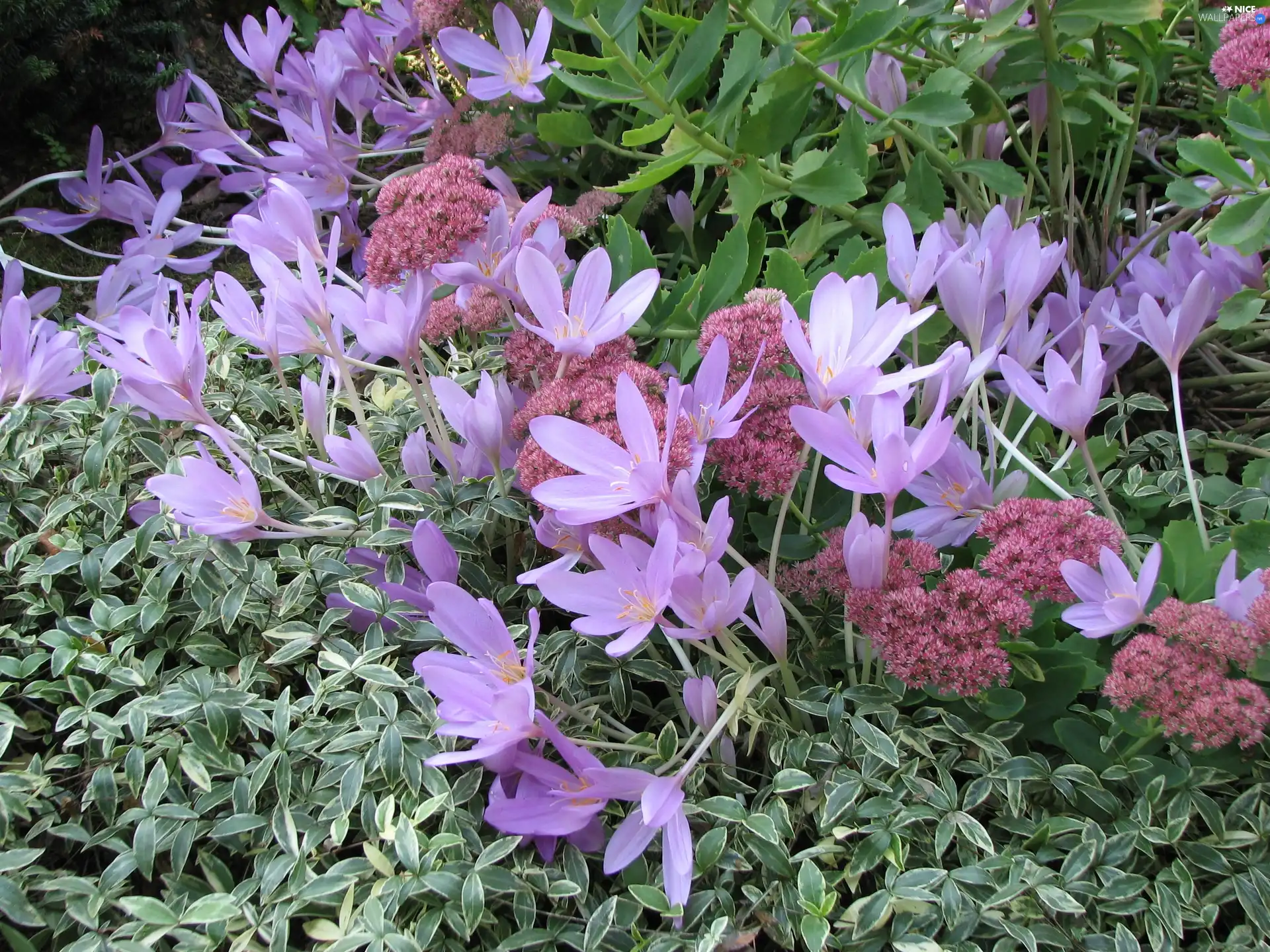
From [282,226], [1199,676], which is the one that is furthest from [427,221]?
[1199,676]

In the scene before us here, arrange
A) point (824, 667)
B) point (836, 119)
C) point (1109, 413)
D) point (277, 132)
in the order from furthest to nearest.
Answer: point (277, 132)
point (836, 119)
point (1109, 413)
point (824, 667)

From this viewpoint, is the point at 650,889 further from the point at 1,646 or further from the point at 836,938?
the point at 1,646

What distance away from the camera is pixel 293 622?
3.40ft

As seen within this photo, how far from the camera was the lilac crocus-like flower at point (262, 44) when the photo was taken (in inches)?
69.1

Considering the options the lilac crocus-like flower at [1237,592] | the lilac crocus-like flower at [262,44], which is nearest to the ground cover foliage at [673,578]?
the lilac crocus-like flower at [1237,592]

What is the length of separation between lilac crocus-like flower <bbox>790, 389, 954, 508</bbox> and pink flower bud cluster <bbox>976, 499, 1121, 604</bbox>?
0.34ft

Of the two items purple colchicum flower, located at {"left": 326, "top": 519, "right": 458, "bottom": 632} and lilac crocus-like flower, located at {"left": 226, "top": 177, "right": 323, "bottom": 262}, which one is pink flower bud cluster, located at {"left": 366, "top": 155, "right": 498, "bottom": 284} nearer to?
lilac crocus-like flower, located at {"left": 226, "top": 177, "right": 323, "bottom": 262}

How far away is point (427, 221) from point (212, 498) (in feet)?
1.16

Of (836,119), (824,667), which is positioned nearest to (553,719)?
(824,667)

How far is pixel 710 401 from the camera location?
89cm

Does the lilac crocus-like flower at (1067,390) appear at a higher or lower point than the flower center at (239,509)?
higher

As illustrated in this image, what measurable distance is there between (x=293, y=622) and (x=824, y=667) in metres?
0.59

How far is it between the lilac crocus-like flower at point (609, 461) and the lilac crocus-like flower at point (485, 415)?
0.19m

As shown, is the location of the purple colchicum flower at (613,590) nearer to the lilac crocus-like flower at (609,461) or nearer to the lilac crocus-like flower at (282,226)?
the lilac crocus-like flower at (609,461)
